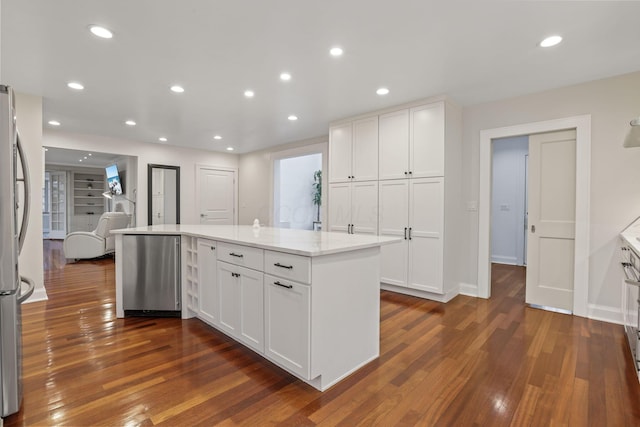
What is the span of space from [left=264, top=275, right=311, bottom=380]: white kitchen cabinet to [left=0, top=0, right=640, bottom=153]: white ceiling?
6.06 feet

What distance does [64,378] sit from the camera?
1.95 meters

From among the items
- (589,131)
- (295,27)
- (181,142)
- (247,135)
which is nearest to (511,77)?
(589,131)

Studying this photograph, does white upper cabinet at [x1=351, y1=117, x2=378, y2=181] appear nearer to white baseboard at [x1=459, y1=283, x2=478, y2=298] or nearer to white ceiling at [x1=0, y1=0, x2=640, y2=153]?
white ceiling at [x1=0, y1=0, x2=640, y2=153]

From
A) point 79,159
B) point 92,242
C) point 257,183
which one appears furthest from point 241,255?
point 79,159

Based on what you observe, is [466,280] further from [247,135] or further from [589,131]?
[247,135]

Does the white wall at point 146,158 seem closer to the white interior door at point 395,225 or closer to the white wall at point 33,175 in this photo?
the white wall at point 33,175

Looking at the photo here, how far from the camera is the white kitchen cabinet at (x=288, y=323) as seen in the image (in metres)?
1.81

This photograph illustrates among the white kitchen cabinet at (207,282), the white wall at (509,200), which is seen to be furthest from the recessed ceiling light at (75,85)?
the white wall at (509,200)

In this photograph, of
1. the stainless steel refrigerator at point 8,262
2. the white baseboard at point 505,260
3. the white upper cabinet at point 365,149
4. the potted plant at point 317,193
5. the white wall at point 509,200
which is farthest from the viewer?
the potted plant at point 317,193

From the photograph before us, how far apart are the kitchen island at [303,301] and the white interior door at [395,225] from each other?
1673mm

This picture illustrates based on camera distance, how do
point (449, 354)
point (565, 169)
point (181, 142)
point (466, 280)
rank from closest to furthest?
point (449, 354), point (565, 169), point (466, 280), point (181, 142)

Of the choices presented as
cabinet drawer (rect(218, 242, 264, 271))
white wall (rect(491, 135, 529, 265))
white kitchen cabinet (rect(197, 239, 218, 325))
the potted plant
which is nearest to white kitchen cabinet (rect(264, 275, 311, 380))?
cabinet drawer (rect(218, 242, 264, 271))

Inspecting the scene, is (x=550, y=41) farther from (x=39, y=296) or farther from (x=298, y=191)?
(x=298, y=191)

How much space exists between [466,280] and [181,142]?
5902 mm
